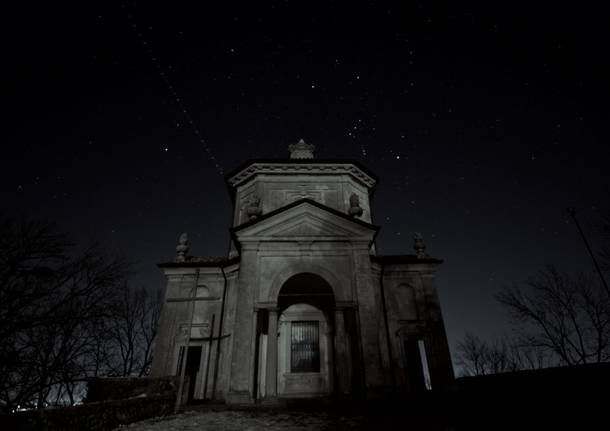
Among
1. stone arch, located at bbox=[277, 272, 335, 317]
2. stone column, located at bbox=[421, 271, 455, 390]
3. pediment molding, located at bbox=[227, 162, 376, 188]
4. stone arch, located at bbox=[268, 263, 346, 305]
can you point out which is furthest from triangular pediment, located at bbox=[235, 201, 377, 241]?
pediment molding, located at bbox=[227, 162, 376, 188]

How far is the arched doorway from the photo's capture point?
14.7 metres

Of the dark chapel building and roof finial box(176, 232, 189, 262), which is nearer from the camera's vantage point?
the dark chapel building

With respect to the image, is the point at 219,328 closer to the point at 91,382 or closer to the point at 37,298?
the point at 91,382

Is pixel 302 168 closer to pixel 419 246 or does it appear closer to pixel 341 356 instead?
pixel 419 246

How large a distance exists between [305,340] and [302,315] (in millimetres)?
1221

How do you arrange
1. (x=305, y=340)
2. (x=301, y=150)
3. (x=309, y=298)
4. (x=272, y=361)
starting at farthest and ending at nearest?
(x=301, y=150)
(x=309, y=298)
(x=305, y=340)
(x=272, y=361)

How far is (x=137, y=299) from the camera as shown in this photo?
3466cm

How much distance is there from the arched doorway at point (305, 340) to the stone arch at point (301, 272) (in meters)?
1.20

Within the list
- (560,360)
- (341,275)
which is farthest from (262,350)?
(560,360)

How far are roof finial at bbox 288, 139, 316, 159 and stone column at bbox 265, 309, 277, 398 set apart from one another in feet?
46.3

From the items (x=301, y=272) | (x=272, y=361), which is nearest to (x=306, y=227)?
(x=301, y=272)

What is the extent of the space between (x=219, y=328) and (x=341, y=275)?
734 cm

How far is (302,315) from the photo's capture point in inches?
640

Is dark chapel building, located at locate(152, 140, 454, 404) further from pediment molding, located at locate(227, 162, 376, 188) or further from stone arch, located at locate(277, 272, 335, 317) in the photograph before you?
pediment molding, located at locate(227, 162, 376, 188)
